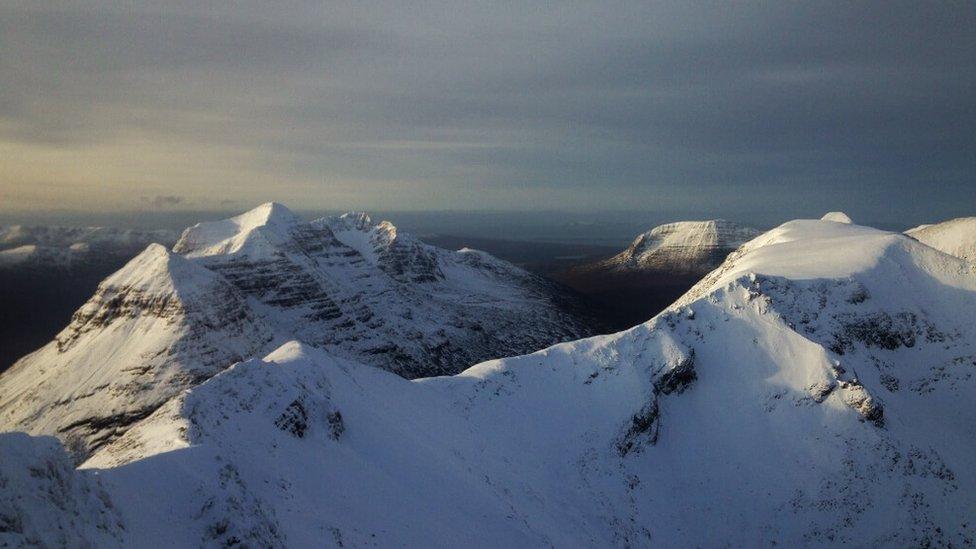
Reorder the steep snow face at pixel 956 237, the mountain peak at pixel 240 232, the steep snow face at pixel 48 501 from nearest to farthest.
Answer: the steep snow face at pixel 48 501 < the steep snow face at pixel 956 237 < the mountain peak at pixel 240 232

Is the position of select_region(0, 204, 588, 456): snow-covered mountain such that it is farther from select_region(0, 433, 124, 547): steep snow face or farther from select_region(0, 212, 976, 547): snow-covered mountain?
select_region(0, 433, 124, 547): steep snow face

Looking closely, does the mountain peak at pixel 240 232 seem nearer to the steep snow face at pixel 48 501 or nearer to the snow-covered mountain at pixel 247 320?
the snow-covered mountain at pixel 247 320

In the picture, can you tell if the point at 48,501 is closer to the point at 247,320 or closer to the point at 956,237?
the point at 247,320

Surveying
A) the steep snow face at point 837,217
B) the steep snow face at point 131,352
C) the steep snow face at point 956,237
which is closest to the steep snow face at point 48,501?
the steep snow face at point 131,352

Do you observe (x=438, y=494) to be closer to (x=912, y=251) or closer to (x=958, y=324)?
(x=958, y=324)

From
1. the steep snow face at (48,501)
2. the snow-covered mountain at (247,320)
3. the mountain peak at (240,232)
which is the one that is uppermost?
the mountain peak at (240,232)

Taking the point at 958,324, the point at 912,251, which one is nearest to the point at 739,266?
the point at 912,251
